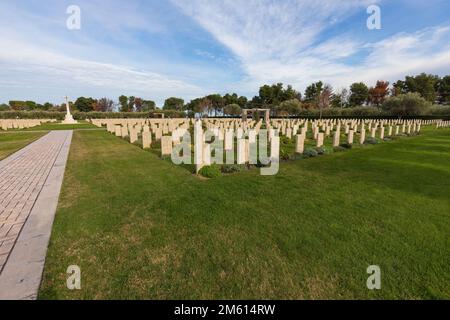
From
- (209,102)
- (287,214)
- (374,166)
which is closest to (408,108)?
(374,166)

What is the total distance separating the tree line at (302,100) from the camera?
59.2m

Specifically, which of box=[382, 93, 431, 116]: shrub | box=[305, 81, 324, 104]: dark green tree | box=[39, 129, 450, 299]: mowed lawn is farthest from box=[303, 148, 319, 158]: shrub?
box=[305, 81, 324, 104]: dark green tree

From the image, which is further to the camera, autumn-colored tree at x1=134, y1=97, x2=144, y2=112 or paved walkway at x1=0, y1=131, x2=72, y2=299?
autumn-colored tree at x1=134, y1=97, x2=144, y2=112

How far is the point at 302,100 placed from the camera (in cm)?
8331

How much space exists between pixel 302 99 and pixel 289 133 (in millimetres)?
73846

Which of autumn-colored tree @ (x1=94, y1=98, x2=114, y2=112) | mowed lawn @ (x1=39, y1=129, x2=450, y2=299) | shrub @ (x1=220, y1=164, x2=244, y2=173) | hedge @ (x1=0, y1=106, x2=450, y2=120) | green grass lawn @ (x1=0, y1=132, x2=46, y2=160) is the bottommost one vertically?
mowed lawn @ (x1=39, y1=129, x2=450, y2=299)

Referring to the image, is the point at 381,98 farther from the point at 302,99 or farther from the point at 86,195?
the point at 86,195

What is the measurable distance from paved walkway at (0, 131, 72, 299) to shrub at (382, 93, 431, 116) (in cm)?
5002

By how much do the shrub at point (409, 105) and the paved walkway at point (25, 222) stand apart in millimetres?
50018

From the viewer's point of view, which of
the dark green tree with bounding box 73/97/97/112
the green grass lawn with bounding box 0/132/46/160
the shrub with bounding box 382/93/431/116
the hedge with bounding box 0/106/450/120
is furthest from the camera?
the dark green tree with bounding box 73/97/97/112

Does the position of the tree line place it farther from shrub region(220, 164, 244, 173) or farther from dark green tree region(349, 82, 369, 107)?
shrub region(220, 164, 244, 173)

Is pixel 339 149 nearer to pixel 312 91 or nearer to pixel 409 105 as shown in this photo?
pixel 409 105

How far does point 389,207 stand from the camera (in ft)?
15.1

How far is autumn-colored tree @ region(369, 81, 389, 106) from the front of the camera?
2709 inches
